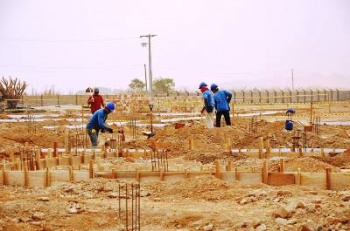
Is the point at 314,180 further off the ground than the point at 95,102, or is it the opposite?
the point at 95,102

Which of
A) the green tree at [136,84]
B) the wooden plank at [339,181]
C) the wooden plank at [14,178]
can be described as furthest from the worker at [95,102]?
the green tree at [136,84]

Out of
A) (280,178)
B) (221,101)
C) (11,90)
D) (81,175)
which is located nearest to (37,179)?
(81,175)

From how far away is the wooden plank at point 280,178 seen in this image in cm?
830

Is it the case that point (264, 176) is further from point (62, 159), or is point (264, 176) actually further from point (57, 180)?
point (62, 159)

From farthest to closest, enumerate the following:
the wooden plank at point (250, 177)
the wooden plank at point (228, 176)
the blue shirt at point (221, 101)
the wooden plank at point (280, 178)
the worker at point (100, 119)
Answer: the blue shirt at point (221, 101), the worker at point (100, 119), the wooden plank at point (228, 176), the wooden plank at point (250, 177), the wooden plank at point (280, 178)

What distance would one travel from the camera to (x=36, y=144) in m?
15.8

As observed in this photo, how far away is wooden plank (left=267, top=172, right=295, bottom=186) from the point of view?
327 inches

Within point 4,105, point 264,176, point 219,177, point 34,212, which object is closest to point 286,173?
point 264,176

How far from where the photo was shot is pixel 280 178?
27.5 ft

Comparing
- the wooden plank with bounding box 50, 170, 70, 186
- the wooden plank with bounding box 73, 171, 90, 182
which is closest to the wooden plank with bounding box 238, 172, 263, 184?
the wooden plank with bounding box 73, 171, 90, 182

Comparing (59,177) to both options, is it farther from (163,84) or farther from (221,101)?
(163,84)

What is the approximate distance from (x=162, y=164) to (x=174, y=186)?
254 centimetres

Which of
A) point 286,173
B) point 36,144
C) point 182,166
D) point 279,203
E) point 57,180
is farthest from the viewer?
point 36,144

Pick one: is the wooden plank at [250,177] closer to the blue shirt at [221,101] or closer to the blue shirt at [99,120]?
the blue shirt at [99,120]
